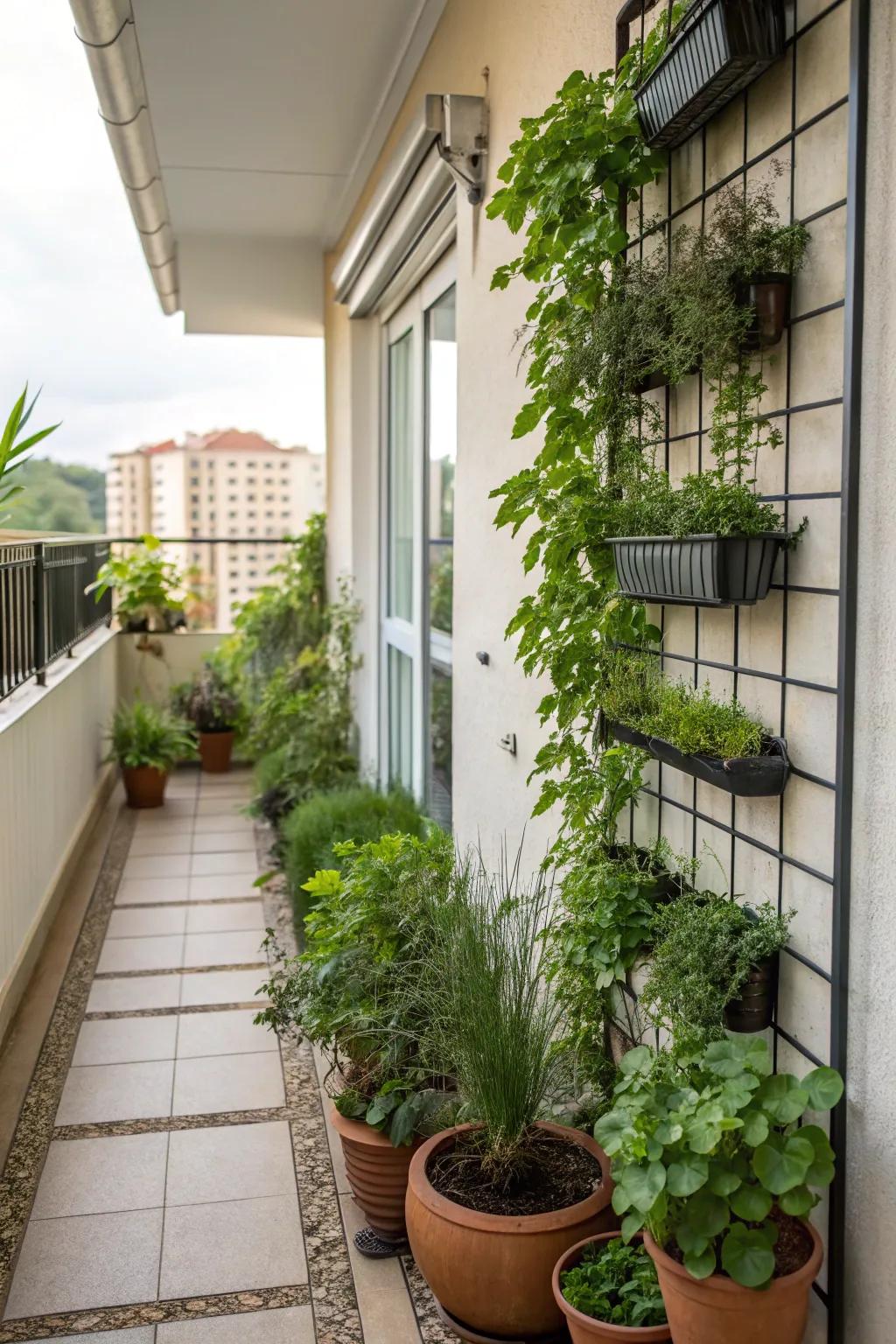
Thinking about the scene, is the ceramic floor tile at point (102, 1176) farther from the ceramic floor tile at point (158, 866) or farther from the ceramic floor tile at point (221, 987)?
the ceramic floor tile at point (158, 866)

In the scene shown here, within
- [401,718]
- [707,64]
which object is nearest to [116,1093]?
[401,718]

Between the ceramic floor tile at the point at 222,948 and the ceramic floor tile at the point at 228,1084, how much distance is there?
821mm

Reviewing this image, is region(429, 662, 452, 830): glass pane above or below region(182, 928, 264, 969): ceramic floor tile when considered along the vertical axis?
above

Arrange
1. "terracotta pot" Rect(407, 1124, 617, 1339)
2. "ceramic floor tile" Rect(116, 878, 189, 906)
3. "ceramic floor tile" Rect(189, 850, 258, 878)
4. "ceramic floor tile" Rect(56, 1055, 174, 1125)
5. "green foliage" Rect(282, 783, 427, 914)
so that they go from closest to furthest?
"terracotta pot" Rect(407, 1124, 617, 1339) < "ceramic floor tile" Rect(56, 1055, 174, 1125) < "green foliage" Rect(282, 783, 427, 914) < "ceramic floor tile" Rect(116, 878, 189, 906) < "ceramic floor tile" Rect(189, 850, 258, 878)

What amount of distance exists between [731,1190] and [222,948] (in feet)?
10.1

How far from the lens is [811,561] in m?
1.53

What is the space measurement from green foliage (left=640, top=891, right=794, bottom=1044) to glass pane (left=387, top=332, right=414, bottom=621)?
3440 mm

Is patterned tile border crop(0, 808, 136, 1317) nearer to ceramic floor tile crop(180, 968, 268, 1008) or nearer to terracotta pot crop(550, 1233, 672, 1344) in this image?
ceramic floor tile crop(180, 968, 268, 1008)

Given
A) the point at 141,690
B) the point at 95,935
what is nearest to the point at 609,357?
the point at 95,935

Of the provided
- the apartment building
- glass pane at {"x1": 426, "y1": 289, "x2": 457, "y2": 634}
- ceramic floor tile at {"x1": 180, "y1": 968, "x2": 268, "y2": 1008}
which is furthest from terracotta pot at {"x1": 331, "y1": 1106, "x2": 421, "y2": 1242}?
the apartment building

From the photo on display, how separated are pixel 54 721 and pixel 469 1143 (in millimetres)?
3046

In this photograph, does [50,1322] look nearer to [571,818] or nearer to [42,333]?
[571,818]

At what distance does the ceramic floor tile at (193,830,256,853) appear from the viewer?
5656mm

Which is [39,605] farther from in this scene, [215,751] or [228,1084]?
[215,751]
